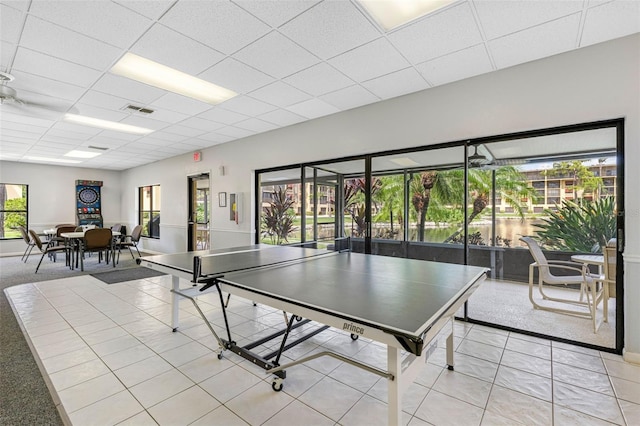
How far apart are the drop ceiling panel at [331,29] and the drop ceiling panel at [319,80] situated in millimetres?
342

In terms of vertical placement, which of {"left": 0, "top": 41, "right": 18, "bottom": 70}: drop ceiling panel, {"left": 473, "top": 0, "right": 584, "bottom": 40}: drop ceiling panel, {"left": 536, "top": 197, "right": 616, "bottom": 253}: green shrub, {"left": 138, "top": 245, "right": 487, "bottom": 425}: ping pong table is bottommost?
{"left": 138, "top": 245, "right": 487, "bottom": 425}: ping pong table

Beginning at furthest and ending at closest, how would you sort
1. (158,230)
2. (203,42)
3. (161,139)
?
(158,230) → (161,139) → (203,42)

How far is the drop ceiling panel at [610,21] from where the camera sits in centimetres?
222

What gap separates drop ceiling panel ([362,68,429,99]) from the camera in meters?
3.29

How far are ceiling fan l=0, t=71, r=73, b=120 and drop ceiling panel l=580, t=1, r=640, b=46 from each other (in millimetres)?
5520

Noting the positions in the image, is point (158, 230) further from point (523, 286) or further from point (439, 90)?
point (523, 286)

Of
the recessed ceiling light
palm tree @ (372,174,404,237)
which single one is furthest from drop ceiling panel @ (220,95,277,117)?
the recessed ceiling light

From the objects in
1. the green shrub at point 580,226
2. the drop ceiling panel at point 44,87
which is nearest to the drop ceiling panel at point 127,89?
the drop ceiling panel at point 44,87

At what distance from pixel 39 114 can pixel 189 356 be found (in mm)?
4530

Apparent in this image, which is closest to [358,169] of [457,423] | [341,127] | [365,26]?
[341,127]

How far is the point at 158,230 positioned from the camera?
909cm

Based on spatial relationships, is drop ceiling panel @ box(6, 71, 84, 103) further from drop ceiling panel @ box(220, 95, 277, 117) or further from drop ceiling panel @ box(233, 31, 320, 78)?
drop ceiling panel @ box(233, 31, 320, 78)

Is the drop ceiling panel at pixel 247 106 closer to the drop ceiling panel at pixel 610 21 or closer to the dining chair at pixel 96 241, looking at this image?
the drop ceiling panel at pixel 610 21

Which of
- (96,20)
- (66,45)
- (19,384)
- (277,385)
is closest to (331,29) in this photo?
(96,20)
